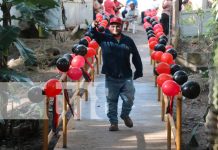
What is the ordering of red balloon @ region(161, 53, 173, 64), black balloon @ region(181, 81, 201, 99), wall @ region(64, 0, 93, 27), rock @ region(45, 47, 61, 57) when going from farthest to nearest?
wall @ region(64, 0, 93, 27), rock @ region(45, 47, 61, 57), red balloon @ region(161, 53, 173, 64), black balloon @ region(181, 81, 201, 99)

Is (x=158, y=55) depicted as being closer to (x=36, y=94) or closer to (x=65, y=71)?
(x=65, y=71)

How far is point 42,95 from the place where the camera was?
5.18 meters

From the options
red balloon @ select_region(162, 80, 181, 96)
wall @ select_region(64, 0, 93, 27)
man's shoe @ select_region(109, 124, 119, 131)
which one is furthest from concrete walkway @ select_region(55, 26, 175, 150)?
wall @ select_region(64, 0, 93, 27)

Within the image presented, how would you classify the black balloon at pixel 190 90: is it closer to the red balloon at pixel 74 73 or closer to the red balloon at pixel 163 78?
the red balloon at pixel 163 78

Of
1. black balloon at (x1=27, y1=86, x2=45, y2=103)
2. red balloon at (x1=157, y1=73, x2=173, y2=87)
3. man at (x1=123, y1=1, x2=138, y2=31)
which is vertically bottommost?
black balloon at (x1=27, y1=86, x2=45, y2=103)

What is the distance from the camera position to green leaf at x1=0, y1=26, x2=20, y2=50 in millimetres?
5961

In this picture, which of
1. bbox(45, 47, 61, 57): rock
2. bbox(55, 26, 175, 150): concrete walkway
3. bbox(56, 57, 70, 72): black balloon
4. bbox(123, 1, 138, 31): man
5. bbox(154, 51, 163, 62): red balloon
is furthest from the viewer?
bbox(123, 1, 138, 31): man

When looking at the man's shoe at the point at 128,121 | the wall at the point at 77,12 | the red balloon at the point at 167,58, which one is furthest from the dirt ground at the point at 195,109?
the wall at the point at 77,12

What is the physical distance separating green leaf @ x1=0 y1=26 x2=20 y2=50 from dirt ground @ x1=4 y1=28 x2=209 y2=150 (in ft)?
8.71

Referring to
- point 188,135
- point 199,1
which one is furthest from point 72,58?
point 199,1

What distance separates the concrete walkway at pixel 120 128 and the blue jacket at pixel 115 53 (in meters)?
0.80

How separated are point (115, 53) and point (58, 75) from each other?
4.54 m

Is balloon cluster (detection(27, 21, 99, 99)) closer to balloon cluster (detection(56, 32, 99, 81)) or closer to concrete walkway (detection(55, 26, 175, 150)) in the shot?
balloon cluster (detection(56, 32, 99, 81))

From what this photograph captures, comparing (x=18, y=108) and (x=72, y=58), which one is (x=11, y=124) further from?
(x=72, y=58)
